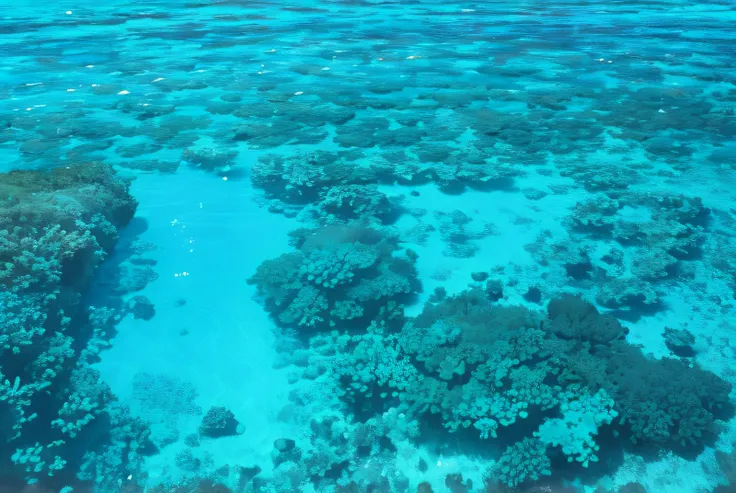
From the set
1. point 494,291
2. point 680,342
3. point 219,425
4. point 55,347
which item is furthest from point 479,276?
point 55,347

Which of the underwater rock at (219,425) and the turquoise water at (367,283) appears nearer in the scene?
the turquoise water at (367,283)

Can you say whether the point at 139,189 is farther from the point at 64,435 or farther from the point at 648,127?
the point at 648,127

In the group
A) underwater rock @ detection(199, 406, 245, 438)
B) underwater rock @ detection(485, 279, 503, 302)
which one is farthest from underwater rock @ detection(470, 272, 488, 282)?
underwater rock @ detection(199, 406, 245, 438)

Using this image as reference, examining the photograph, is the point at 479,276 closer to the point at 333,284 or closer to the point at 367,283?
the point at 367,283

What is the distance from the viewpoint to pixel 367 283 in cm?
752

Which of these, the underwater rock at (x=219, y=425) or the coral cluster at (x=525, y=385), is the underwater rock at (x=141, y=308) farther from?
the coral cluster at (x=525, y=385)

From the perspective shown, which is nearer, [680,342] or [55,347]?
[55,347]

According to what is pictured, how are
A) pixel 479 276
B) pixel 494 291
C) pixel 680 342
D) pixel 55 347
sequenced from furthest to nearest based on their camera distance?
1. pixel 479 276
2. pixel 494 291
3. pixel 680 342
4. pixel 55 347

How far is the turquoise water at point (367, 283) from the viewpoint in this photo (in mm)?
5738

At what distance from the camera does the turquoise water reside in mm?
5738

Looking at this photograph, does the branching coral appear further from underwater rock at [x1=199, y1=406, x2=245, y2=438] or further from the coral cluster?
underwater rock at [x1=199, y1=406, x2=245, y2=438]

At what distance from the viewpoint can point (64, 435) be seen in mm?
5770

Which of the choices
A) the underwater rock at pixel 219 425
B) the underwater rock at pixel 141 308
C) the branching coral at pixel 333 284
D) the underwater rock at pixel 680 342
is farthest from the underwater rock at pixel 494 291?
the underwater rock at pixel 141 308

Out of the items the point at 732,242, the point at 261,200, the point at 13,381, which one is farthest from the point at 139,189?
the point at 732,242
